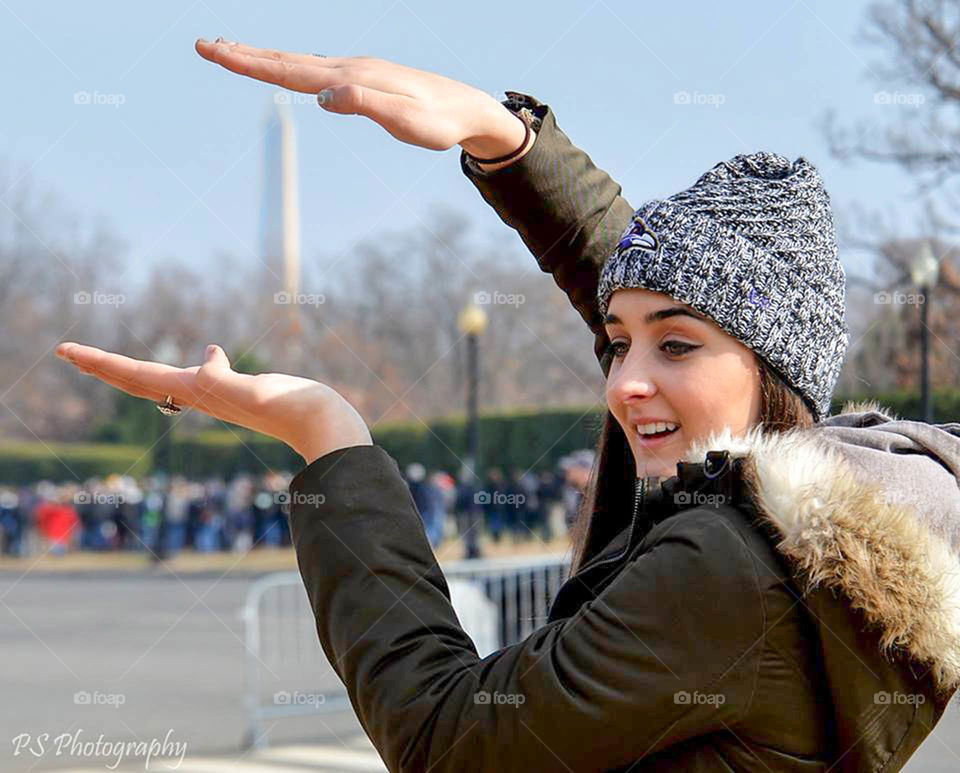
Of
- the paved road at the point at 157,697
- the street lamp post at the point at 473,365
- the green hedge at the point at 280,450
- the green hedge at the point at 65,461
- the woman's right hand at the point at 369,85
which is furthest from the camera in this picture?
the green hedge at the point at 65,461

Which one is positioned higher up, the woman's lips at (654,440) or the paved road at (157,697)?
the woman's lips at (654,440)

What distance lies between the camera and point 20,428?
1412 inches

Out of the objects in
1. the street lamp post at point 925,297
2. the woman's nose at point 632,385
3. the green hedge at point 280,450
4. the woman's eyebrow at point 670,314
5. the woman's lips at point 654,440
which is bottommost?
the green hedge at point 280,450

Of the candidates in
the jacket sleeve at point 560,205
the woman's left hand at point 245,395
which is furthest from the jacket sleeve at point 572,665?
the jacket sleeve at point 560,205

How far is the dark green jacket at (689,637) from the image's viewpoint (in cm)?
133

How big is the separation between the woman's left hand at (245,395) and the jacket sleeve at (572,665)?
157mm

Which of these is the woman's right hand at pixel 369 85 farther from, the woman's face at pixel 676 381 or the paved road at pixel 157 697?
the paved road at pixel 157 697

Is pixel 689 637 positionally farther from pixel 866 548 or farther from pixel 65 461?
pixel 65 461

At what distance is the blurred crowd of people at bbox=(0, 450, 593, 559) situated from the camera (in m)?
24.3

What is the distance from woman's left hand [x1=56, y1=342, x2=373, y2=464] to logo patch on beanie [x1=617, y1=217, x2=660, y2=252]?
0.47 m

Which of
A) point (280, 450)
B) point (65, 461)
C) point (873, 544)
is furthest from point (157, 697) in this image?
point (65, 461)

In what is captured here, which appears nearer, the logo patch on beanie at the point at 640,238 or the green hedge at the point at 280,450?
the logo patch on beanie at the point at 640,238

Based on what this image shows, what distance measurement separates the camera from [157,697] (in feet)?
28.5

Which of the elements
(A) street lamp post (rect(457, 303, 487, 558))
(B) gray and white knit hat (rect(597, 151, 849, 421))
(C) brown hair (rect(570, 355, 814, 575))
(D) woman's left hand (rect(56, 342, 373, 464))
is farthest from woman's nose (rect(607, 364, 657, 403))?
Answer: (A) street lamp post (rect(457, 303, 487, 558))
